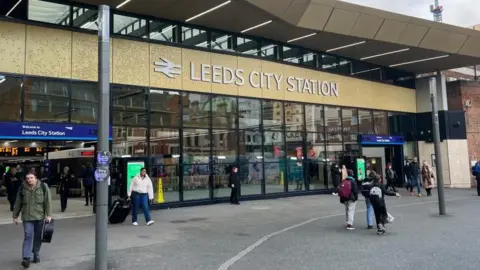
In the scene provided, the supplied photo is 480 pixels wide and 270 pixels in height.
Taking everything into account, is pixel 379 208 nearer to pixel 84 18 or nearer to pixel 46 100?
pixel 46 100

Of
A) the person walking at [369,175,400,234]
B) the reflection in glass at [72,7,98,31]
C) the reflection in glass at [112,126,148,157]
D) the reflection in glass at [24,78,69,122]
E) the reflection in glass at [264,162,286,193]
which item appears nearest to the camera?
the person walking at [369,175,400,234]

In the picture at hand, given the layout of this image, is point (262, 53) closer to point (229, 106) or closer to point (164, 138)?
point (229, 106)

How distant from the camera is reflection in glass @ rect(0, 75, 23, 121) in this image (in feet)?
41.2

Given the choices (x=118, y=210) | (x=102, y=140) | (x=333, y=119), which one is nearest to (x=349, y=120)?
(x=333, y=119)

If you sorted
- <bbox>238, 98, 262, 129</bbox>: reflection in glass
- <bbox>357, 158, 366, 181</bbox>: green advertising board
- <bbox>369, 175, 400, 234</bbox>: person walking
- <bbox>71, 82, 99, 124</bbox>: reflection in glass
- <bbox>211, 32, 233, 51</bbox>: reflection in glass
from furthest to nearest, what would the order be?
<bbox>357, 158, 366, 181</bbox>: green advertising board → <bbox>238, 98, 262, 129</bbox>: reflection in glass → <bbox>211, 32, 233, 51</bbox>: reflection in glass → <bbox>71, 82, 99, 124</bbox>: reflection in glass → <bbox>369, 175, 400, 234</bbox>: person walking

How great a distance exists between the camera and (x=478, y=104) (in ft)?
86.1

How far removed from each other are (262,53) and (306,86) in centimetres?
283

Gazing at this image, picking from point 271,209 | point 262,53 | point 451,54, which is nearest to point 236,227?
point 271,209

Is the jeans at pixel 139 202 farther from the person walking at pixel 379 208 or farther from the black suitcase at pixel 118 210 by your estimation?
the person walking at pixel 379 208

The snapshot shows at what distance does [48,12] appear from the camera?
1360 centimetres

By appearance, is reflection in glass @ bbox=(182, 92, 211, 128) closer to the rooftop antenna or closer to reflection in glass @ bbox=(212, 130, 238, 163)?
reflection in glass @ bbox=(212, 130, 238, 163)

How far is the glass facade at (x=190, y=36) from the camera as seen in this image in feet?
44.9

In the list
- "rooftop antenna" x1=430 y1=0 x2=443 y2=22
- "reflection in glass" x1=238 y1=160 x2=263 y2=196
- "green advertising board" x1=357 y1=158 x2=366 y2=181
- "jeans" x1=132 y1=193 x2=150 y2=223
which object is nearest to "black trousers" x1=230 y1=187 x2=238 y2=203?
"reflection in glass" x1=238 y1=160 x2=263 y2=196

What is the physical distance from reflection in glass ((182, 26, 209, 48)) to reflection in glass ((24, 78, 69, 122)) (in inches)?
201
